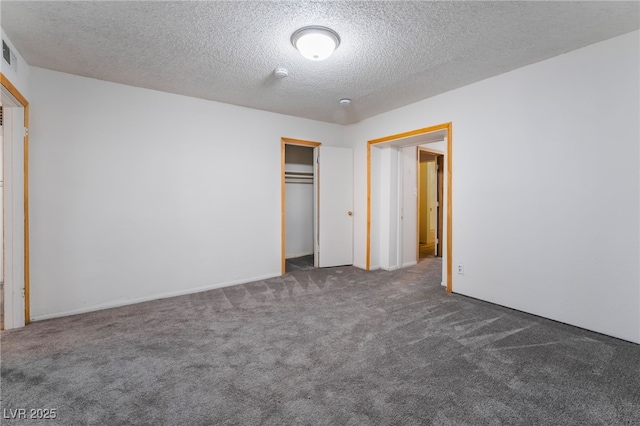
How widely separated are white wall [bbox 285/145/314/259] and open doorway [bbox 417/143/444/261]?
2.32 m

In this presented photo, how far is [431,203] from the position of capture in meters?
6.60

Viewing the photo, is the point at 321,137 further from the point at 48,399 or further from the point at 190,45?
the point at 48,399

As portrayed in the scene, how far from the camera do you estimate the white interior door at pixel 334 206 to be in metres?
4.84

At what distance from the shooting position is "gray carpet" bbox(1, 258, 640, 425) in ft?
5.23

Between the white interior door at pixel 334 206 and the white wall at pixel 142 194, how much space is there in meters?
0.77

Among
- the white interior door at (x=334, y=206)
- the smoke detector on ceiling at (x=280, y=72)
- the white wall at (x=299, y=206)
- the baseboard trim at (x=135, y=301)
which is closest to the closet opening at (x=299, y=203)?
the white wall at (x=299, y=206)

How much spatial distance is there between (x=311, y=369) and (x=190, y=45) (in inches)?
109

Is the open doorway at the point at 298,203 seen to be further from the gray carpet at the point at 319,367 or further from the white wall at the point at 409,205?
the gray carpet at the point at 319,367

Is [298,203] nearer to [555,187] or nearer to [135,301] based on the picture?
[135,301]

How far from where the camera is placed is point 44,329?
2635mm

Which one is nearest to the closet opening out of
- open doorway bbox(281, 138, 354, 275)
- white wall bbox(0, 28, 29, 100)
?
open doorway bbox(281, 138, 354, 275)

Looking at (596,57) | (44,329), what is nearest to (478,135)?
(596,57)

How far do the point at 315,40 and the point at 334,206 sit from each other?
9.78 ft

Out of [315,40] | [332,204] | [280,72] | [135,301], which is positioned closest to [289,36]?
[315,40]
